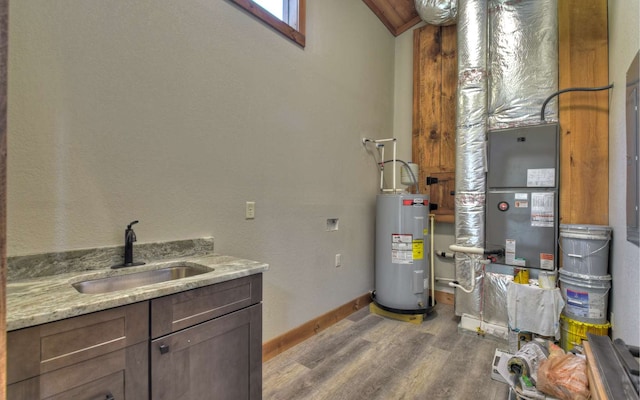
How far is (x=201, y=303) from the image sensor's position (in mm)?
1240

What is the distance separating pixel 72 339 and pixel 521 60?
12.2 feet

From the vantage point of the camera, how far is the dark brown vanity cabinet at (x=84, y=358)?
0.82m

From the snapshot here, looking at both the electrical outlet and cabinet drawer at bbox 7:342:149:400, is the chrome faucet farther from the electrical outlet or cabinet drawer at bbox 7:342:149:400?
the electrical outlet

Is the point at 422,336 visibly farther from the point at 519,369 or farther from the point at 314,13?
the point at 314,13

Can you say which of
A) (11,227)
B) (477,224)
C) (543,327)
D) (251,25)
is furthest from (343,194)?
(11,227)

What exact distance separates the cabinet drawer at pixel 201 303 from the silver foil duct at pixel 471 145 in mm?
2272

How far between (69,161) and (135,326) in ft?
2.77

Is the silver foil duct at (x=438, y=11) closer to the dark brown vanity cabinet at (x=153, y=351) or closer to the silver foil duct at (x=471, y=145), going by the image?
the silver foil duct at (x=471, y=145)

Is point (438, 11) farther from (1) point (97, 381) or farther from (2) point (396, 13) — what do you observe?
(1) point (97, 381)

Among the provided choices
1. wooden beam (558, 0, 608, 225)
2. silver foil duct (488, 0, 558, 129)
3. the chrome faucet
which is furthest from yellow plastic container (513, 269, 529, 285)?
the chrome faucet

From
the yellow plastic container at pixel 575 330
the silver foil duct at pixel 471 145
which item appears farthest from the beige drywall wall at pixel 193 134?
the yellow plastic container at pixel 575 330

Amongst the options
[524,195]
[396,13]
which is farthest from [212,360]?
[396,13]

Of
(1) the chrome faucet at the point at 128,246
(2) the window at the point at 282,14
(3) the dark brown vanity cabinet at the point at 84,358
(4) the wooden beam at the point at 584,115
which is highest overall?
(2) the window at the point at 282,14

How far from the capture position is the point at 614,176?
2.12 metres
